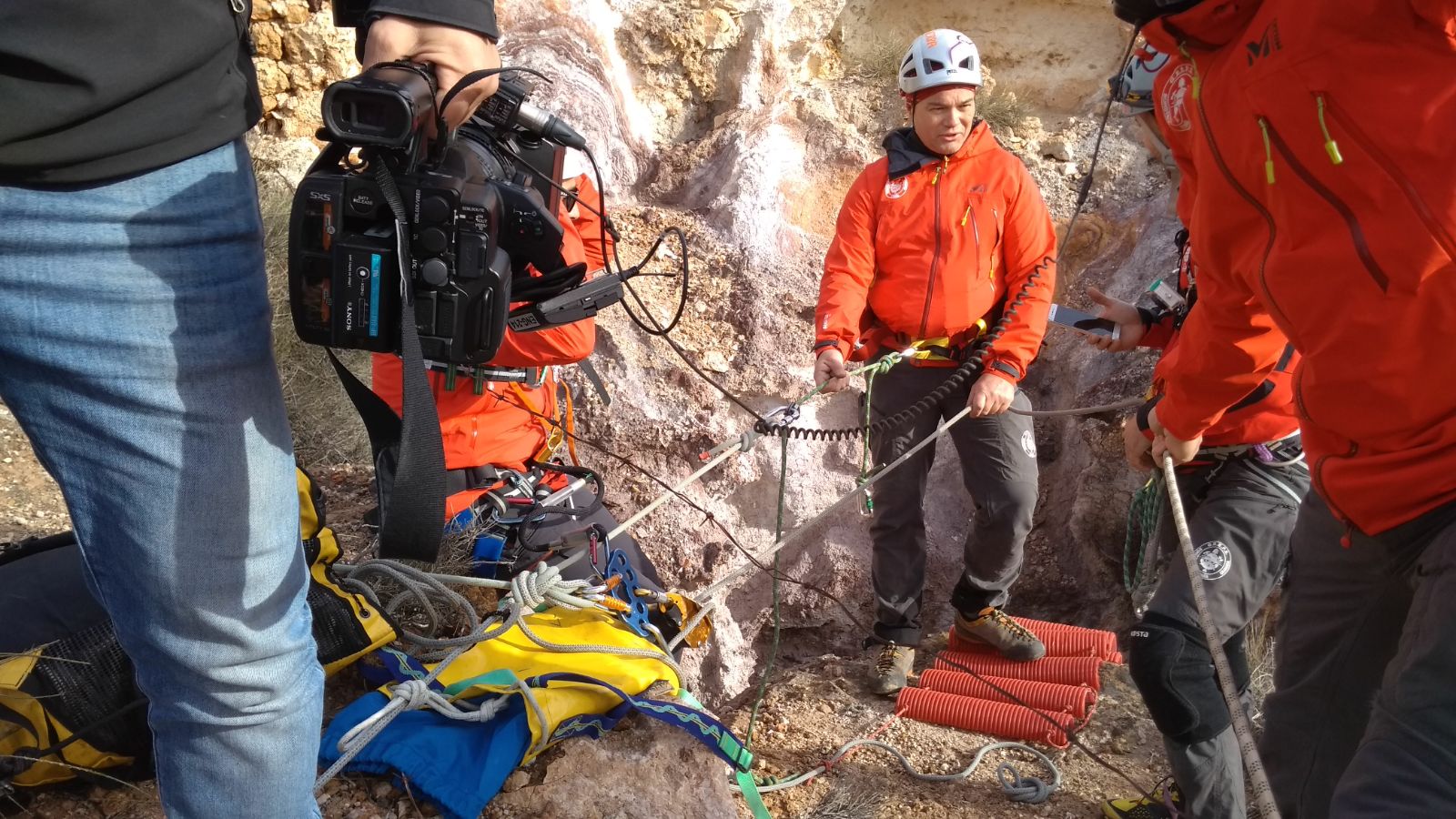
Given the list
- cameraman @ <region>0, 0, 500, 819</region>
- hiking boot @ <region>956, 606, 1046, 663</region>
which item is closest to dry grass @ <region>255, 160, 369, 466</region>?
hiking boot @ <region>956, 606, 1046, 663</region>

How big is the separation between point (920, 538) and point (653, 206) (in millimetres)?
3479

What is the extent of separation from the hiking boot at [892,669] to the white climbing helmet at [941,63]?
8.70ft

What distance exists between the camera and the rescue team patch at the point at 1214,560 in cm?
276

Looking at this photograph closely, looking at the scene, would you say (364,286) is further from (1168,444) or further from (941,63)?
(941,63)

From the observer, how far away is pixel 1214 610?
A: 2746 millimetres

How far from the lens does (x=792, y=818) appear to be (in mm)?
3289

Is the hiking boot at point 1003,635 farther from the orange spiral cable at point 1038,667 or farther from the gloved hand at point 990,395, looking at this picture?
the gloved hand at point 990,395

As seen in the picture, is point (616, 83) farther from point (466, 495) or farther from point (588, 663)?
point (588, 663)

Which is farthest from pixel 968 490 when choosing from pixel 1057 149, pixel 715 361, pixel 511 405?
pixel 1057 149

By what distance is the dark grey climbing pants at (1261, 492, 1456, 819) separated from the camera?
1368 mm

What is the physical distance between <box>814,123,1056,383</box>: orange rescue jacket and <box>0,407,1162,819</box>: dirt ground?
5.15 feet

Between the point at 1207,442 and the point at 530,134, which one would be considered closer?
the point at 530,134

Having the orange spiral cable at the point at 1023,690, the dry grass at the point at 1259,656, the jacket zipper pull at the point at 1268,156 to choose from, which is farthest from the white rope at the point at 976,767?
the jacket zipper pull at the point at 1268,156

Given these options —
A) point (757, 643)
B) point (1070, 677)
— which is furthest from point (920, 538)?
point (757, 643)
